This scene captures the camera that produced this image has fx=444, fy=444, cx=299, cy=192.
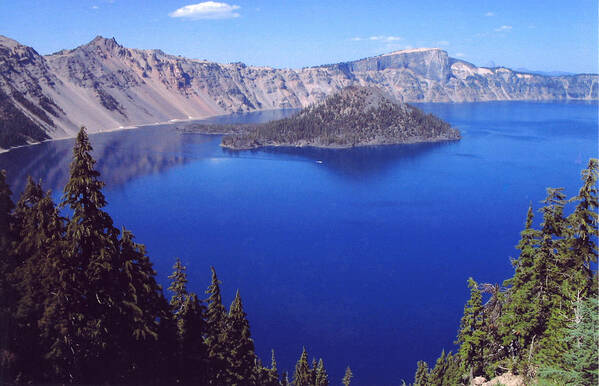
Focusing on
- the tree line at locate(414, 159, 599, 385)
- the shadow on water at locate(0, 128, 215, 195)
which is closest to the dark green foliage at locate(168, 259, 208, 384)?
the tree line at locate(414, 159, 599, 385)

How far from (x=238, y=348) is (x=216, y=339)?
1908 millimetres

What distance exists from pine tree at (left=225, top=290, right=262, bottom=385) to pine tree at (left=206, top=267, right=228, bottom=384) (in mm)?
517

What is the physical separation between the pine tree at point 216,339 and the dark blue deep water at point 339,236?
23.8 meters

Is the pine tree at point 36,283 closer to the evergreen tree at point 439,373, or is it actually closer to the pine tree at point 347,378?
the evergreen tree at point 439,373

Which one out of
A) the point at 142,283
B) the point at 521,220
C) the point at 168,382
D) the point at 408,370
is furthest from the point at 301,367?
the point at 521,220

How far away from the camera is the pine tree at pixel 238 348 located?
3309cm

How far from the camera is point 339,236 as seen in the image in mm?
97750

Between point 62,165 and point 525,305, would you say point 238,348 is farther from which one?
point 62,165

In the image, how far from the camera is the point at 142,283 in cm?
2048

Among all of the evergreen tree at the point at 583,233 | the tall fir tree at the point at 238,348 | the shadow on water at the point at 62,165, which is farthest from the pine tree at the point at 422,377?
the shadow on water at the point at 62,165

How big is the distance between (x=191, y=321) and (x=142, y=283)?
9.33 metres

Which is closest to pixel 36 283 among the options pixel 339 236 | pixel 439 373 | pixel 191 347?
pixel 191 347

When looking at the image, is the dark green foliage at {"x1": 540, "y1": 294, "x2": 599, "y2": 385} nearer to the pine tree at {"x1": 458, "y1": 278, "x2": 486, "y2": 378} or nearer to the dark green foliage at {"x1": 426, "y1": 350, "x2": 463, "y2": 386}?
the pine tree at {"x1": 458, "y1": 278, "x2": 486, "y2": 378}

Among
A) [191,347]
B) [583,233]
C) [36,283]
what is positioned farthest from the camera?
[191,347]
